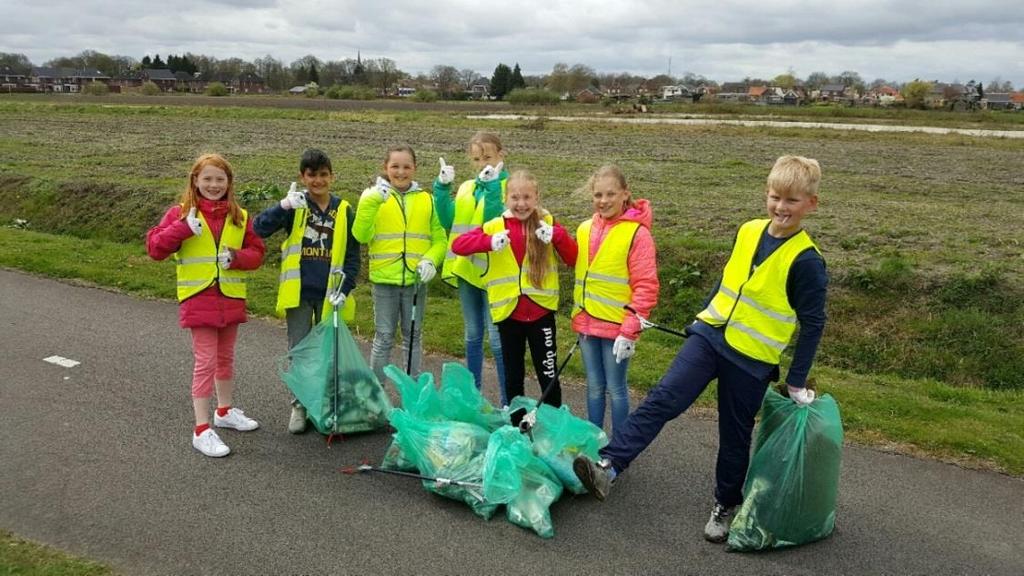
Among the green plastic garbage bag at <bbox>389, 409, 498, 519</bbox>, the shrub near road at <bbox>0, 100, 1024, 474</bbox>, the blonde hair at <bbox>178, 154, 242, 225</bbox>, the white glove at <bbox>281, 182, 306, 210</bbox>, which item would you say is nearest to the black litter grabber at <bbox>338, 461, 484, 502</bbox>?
the green plastic garbage bag at <bbox>389, 409, 498, 519</bbox>

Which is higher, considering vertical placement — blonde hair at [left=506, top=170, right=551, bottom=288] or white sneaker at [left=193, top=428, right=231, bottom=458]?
blonde hair at [left=506, top=170, right=551, bottom=288]

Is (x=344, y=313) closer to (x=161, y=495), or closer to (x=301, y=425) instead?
(x=301, y=425)

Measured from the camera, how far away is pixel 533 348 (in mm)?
5059

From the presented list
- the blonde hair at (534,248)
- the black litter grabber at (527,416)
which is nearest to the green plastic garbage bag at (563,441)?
the black litter grabber at (527,416)

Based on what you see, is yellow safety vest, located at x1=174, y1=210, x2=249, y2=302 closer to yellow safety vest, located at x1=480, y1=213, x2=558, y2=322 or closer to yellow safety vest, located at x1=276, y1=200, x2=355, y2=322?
yellow safety vest, located at x1=276, y1=200, x2=355, y2=322

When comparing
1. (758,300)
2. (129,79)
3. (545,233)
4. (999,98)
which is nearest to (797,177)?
(758,300)

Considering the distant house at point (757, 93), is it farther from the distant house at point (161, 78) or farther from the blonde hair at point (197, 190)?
the blonde hair at point (197, 190)

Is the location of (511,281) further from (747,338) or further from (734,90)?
(734,90)

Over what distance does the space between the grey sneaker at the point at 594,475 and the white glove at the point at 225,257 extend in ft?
8.38

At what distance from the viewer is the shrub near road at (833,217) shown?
660 cm

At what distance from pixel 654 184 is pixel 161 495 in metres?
13.0

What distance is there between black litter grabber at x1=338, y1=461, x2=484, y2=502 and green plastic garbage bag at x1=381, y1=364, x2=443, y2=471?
6cm

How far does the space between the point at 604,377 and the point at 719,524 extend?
3.92 ft

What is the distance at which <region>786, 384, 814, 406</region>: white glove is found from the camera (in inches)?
156
